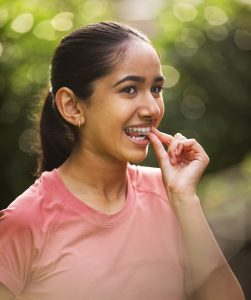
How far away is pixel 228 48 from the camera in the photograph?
460 centimetres

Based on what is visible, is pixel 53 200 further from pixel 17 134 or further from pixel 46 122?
pixel 17 134

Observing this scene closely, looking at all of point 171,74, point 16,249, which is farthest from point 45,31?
point 16,249

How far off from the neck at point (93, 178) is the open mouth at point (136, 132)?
0.16 m

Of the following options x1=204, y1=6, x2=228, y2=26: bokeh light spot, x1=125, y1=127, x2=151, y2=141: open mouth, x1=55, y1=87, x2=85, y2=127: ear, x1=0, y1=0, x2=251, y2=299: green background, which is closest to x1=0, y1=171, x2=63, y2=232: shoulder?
x1=55, y1=87, x2=85, y2=127: ear

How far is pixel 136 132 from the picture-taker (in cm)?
235

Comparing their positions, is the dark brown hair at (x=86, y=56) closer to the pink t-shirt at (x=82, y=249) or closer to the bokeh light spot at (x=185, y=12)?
the pink t-shirt at (x=82, y=249)

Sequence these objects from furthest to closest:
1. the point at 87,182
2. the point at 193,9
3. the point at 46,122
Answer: the point at 193,9, the point at 46,122, the point at 87,182

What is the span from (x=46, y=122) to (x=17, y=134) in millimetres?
1611

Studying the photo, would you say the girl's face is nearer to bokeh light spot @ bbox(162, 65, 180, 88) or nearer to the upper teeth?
the upper teeth

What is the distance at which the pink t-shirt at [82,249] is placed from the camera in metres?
2.23

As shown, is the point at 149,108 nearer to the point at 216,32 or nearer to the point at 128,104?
the point at 128,104

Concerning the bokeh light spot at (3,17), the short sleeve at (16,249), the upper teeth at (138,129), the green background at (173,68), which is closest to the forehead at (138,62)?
the upper teeth at (138,129)

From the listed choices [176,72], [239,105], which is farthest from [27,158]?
[239,105]

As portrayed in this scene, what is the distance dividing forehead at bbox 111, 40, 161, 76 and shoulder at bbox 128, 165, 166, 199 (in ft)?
1.46
